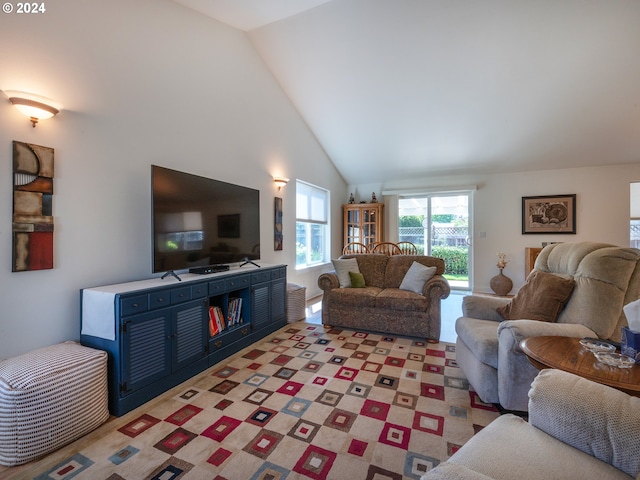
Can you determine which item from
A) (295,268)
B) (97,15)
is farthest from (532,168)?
(97,15)

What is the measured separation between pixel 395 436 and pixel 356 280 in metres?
2.08

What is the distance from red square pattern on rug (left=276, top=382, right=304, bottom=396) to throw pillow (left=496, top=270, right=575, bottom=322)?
1636 mm

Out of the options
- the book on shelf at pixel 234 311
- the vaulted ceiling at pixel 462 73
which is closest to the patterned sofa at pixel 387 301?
the book on shelf at pixel 234 311

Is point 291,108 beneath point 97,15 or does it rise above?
above

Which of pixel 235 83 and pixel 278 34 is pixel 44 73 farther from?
pixel 278 34

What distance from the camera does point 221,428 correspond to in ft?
5.77

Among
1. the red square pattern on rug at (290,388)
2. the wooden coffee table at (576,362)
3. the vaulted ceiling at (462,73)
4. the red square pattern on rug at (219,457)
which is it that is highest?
the vaulted ceiling at (462,73)

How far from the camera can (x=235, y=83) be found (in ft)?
11.3

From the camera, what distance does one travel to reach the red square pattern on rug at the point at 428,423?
68.0 inches

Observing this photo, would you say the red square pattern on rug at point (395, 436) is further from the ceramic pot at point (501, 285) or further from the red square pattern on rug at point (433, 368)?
the ceramic pot at point (501, 285)

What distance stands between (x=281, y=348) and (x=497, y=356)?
6.07 feet

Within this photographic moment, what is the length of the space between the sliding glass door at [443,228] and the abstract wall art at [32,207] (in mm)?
5553

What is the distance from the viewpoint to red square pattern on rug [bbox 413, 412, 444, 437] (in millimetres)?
1728

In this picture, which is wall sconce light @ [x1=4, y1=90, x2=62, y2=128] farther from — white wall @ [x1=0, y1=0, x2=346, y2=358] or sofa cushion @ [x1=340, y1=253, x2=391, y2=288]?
sofa cushion @ [x1=340, y1=253, x2=391, y2=288]
